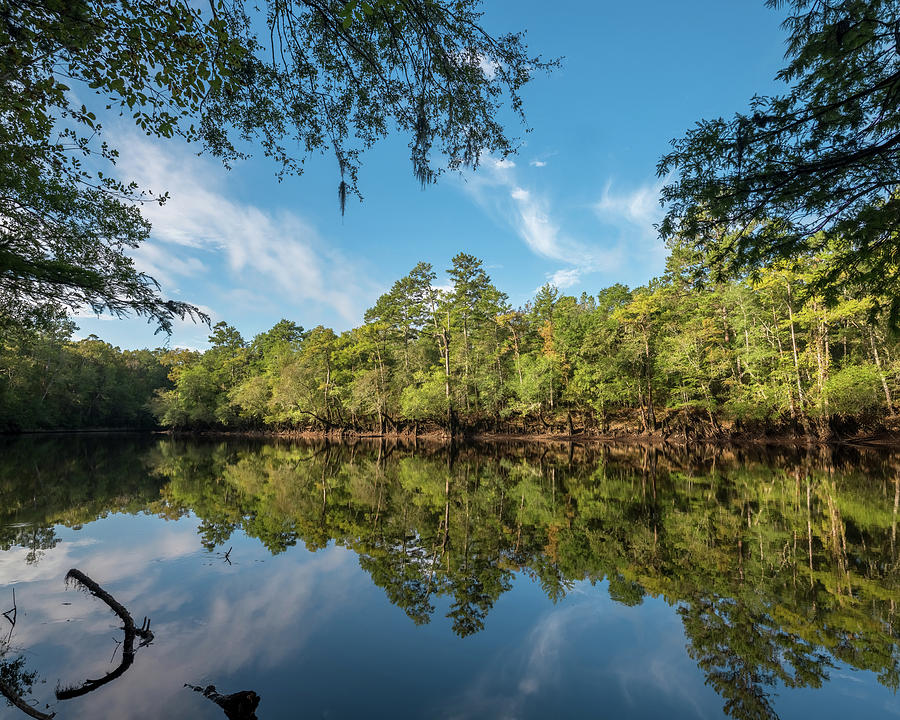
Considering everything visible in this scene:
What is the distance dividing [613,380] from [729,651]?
28378 millimetres

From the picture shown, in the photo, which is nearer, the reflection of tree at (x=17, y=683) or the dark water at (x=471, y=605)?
the reflection of tree at (x=17, y=683)

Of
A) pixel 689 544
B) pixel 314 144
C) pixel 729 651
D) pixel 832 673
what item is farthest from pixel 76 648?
pixel 689 544

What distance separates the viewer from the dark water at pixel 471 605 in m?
3.59

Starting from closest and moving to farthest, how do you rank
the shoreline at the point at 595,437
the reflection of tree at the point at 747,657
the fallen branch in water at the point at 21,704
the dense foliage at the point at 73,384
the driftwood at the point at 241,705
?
1. the fallen branch in water at the point at 21,704
2. the driftwood at the point at 241,705
3. the reflection of tree at the point at 747,657
4. the shoreline at the point at 595,437
5. the dense foliage at the point at 73,384

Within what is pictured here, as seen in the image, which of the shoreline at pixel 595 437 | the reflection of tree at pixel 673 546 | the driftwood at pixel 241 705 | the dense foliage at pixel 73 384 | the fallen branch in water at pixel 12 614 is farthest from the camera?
the dense foliage at pixel 73 384

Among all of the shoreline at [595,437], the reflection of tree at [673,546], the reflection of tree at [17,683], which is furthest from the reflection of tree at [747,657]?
the shoreline at [595,437]

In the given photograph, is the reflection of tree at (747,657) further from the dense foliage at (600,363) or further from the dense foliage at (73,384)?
the dense foliage at (73,384)

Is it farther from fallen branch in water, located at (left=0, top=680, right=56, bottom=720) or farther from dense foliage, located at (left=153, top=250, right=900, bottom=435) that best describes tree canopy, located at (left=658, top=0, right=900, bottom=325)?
dense foliage, located at (left=153, top=250, right=900, bottom=435)

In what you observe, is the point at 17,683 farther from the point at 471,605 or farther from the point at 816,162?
the point at 816,162

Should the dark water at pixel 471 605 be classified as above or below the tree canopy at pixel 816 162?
below

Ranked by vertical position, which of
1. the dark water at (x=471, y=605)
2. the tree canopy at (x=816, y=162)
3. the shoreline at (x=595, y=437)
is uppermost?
the tree canopy at (x=816, y=162)

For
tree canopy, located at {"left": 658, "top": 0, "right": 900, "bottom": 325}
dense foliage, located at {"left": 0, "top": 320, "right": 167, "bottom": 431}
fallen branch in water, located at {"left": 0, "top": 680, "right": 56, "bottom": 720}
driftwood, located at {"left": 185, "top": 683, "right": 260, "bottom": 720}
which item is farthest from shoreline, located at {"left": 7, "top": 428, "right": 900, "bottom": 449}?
fallen branch in water, located at {"left": 0, "top": 680, "right": 56, "bottom": 720}

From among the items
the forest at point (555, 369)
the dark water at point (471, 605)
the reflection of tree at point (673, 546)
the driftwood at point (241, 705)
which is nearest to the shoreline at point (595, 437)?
Answer: the forest at point (555, 369)

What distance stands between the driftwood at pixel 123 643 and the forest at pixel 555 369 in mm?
8707
